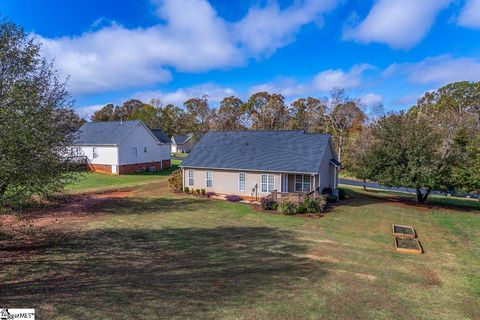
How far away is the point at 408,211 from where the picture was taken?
23.6 m

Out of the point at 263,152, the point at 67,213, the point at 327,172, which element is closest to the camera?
the point at 67,213

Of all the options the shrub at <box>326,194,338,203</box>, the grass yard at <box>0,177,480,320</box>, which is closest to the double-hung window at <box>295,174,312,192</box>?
the shrub at <box>326,194,338,203</box>

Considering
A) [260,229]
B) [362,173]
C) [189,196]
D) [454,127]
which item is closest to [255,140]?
[189,196]

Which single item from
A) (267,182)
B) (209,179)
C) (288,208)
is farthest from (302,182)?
(209,179)

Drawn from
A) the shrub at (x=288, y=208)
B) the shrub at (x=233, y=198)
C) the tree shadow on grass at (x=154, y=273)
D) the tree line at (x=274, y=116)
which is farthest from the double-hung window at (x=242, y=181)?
the tree line at (x=274, y=116)

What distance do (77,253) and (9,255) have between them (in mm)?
2252

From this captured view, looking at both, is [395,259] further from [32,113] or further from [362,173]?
[362,173]

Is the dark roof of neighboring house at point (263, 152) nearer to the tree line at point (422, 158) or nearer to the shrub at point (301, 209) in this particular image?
the shrub at point (301, 209)

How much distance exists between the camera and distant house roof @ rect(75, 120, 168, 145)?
130 ft

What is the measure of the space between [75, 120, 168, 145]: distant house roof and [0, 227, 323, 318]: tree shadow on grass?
26.4 meters

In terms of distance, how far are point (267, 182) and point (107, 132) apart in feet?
85.0

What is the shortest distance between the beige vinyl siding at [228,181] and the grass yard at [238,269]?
6.09 metres

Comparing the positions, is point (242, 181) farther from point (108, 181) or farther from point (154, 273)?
point (154, 273)

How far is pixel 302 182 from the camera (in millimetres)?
25188
